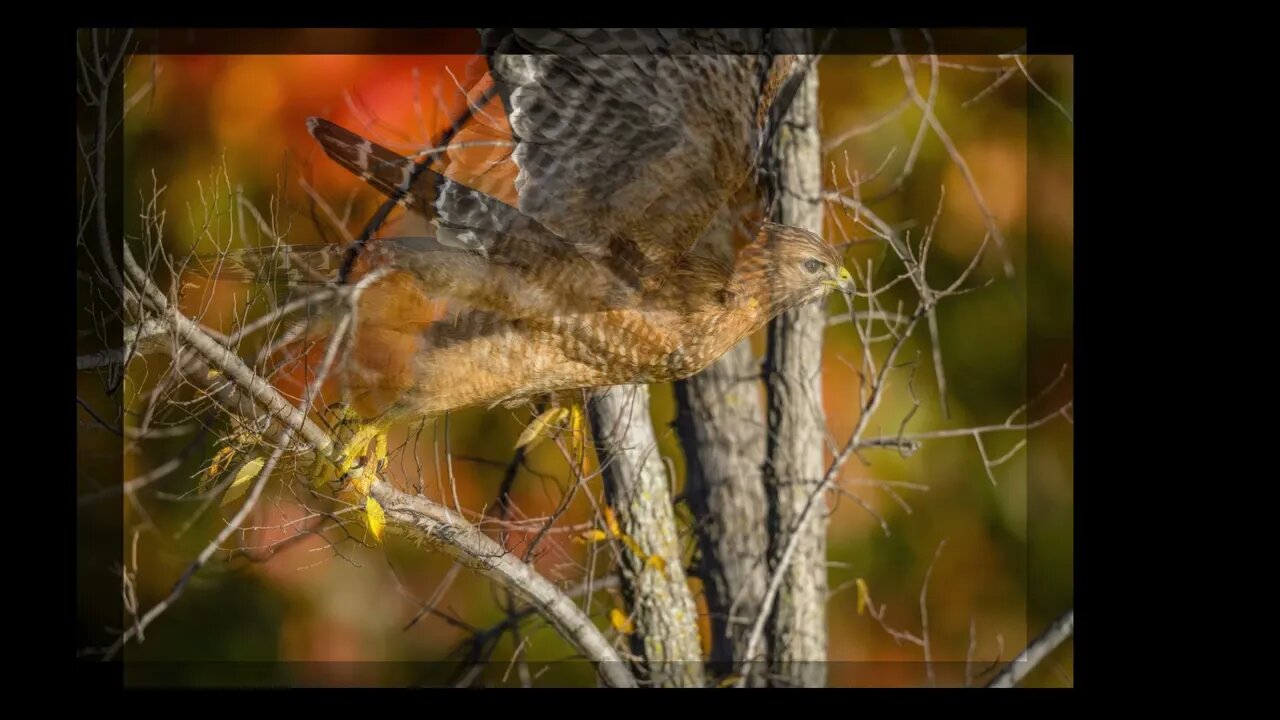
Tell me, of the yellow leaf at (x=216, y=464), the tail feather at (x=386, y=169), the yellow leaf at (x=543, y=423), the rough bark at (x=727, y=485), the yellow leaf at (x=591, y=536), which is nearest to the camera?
the tail feather at (x=386, y=169)

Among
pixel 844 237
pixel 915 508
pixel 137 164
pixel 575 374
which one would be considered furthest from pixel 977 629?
pixel 137 164

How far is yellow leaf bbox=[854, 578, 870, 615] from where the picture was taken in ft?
7.95

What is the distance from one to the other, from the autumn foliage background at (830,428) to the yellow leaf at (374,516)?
0.09 metres

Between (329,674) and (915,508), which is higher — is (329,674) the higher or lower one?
the lower one

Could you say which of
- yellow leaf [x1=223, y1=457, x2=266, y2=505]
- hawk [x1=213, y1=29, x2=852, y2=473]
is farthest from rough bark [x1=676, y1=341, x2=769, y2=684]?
yellow leaf [x1=223, y1=457, x2=266, y2=505]

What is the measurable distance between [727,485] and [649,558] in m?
0.32

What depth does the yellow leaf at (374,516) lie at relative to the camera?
1848mm

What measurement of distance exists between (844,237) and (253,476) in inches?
50.7

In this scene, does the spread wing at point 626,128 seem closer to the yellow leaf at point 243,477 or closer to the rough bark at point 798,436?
the rough bark at point 798,436

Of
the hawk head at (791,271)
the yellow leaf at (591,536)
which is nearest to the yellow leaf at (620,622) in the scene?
the yellow leaf at (591,536)

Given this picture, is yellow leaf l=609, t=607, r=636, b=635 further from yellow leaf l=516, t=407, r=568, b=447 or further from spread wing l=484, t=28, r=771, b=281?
spread wing l=484, t=28, r=771, b=281

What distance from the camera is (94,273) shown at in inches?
76.9

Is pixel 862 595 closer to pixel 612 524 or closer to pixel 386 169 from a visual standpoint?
pixel 612 524

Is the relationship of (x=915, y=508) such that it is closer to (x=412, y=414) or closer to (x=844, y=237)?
(x=844, y=237)
